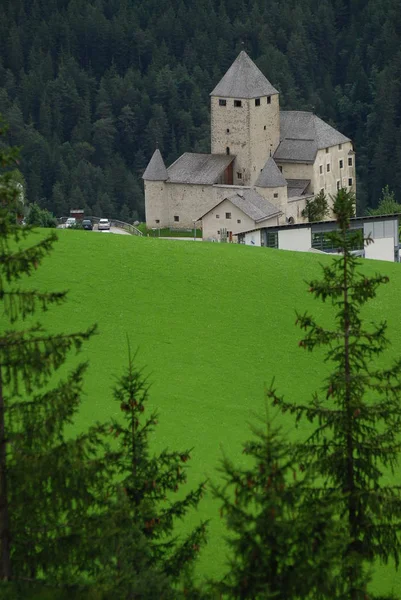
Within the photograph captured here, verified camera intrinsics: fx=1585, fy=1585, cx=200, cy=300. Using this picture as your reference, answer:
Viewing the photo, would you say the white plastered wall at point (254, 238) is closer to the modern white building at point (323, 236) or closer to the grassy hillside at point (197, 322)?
the modern white building at point (323, 236)

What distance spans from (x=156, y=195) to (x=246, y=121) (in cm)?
657

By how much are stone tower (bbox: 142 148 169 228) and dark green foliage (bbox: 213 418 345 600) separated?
68315 mm

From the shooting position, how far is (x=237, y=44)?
179 metres

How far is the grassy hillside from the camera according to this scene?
32.9 metres

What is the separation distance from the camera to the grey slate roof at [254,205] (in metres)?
78.2

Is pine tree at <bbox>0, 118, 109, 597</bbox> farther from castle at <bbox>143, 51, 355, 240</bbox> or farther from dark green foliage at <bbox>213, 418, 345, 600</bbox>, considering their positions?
castle at <bbox>143, 51, 355, 240</bbox>

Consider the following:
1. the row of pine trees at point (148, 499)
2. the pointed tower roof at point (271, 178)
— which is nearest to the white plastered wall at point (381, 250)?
the pointed tower roof at point (271, 178)

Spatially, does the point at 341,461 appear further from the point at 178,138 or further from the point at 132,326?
the point at 178,138

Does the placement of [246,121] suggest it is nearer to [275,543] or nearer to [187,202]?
[187,202]

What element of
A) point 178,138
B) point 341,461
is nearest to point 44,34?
point 178,138

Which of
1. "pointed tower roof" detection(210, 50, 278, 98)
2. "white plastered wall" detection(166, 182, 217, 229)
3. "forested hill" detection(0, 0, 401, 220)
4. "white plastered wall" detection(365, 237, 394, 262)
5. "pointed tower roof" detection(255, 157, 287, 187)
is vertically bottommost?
"white plastered wall" detection(365, 237, 394, 262)

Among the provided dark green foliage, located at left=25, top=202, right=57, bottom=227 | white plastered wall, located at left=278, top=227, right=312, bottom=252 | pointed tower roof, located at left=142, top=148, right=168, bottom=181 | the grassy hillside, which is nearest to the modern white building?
white plastered wall, located at left=278, top=227, right=312, bottom=252

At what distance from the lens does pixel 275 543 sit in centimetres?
1791

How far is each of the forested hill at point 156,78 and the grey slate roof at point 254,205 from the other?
64.9m
